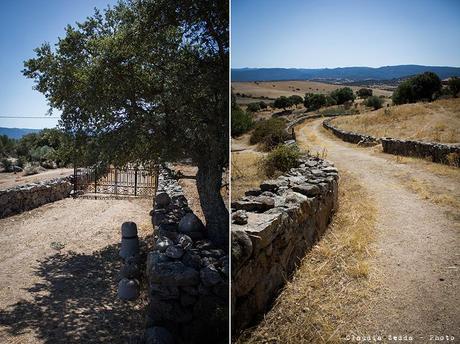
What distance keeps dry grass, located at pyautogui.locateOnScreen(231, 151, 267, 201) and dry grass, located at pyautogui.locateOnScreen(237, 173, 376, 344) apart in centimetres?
139

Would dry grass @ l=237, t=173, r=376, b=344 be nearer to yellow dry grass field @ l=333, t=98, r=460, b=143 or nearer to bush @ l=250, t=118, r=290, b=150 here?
yellow dry grass field @ l=333, t=98, r=460, b=143

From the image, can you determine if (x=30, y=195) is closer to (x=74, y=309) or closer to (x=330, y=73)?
(x=74, y=309)

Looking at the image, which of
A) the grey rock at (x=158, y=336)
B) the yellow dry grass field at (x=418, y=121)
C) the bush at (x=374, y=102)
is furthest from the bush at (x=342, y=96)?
the grey rock at (x=158, y=336)

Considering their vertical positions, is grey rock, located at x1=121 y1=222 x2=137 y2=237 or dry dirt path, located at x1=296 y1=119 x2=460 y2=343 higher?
dry dirt path, located at x1=296 y1=119 x2=460 y2=343

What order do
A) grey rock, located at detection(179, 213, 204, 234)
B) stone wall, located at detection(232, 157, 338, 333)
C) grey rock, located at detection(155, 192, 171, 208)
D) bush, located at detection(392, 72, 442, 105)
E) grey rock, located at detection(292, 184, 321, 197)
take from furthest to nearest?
grey rock, located at detection(155, 192, 171, 208), grey rock, located at detection(179, 213, 204, 234), grey rock, located at detection(292, 184, 321, 197), stone wall, located at detection(232, 157, 338, 333), bush, located at detection(392, 72, 442, 105)

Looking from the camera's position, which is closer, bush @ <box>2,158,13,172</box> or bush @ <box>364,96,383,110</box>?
bush @ <box>364,96,383,110</box>

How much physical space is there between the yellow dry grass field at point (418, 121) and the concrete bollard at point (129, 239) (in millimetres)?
2586

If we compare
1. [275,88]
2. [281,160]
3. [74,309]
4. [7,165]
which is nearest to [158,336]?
[74,309]

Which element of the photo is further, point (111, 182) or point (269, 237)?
point (111, 182)

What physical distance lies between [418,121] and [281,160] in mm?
2332

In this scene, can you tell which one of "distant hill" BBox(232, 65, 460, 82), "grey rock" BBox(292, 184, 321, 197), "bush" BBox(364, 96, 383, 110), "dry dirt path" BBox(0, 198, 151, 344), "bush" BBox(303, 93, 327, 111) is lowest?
"dry dirt path" BBox(0, 198, 151, 344)

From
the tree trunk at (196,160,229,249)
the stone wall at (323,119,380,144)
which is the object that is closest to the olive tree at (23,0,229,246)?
the tree trunk at (196,160,229,249)

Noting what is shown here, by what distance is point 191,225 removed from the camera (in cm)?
378

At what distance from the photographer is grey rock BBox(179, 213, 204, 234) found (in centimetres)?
379
